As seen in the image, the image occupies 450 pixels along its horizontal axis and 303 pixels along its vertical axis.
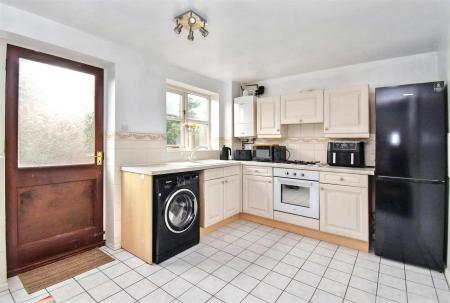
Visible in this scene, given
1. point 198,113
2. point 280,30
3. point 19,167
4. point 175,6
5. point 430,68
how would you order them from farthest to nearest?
point 198,113
point 430,68
point 280,30
point 19,167
point 175,6

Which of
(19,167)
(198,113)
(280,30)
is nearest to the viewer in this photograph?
(19,167)

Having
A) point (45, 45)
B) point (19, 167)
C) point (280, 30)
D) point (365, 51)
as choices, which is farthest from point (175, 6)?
point (365, 51)

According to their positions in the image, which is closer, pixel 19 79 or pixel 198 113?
pixel 19 79

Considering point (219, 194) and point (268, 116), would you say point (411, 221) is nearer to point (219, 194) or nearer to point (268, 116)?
point (219, 194)

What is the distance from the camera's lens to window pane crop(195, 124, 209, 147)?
374 cm

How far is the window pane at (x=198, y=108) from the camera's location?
11.8 ft

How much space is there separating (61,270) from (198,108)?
2.72 m

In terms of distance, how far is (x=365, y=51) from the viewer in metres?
2.59

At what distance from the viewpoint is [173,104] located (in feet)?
11.0

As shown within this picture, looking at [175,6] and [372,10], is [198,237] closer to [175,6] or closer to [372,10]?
[175,6]

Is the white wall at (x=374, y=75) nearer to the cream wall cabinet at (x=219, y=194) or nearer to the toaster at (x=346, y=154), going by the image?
the toaster at (x=346, y=154)

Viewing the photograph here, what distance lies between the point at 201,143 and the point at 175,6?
233cm

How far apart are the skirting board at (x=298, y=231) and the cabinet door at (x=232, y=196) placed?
135mm

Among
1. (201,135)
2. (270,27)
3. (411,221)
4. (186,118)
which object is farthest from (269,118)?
(411,221)
